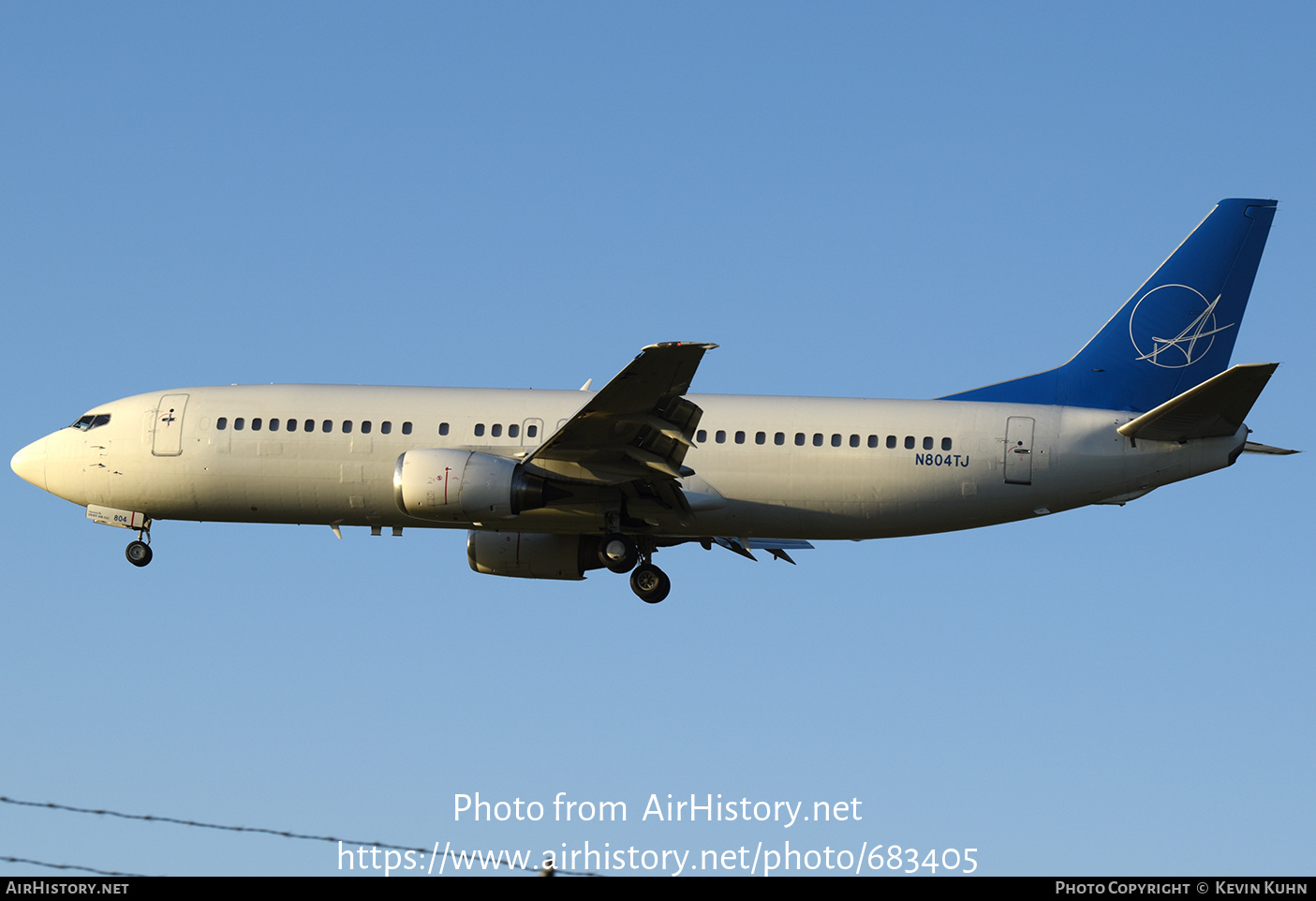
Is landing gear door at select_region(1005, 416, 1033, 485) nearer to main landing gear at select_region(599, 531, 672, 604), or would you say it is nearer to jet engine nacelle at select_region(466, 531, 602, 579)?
main landing gear at select_region(599, 531, 672, 604)

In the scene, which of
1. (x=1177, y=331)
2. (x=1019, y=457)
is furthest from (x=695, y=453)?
(x=1177, y=331)

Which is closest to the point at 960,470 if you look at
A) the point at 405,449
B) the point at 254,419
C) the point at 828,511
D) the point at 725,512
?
the point at 828,511

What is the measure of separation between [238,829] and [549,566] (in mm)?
21753

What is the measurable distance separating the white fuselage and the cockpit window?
61 centimetres

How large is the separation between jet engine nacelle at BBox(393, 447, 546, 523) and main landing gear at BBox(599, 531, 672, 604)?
105 inches

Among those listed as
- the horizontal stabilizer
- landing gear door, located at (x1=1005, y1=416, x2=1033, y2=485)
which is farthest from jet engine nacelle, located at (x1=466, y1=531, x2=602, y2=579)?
the horizontal stabilizer

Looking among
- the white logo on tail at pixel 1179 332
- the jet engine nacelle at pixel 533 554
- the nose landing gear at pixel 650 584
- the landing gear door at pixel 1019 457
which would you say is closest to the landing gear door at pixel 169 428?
the jet engine nacelle at pixel 533 554

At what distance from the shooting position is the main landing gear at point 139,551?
34.6 meters

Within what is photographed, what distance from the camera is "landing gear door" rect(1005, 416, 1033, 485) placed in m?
31.2

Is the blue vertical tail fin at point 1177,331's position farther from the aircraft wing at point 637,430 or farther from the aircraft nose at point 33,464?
the aircraft nose at point 33,464

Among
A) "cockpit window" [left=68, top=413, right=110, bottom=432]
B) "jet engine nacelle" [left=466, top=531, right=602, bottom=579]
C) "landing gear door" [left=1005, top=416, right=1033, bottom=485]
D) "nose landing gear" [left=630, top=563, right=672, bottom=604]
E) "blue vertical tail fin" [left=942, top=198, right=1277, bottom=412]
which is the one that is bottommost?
"nose landing gear" [left=630, top=563, right=672, bottom=604]

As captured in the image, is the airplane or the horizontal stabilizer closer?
the horizontal stabilizer

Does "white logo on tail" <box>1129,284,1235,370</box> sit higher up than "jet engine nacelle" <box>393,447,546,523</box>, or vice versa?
"white logo on tail" <box>1129,284,1235,370</box>

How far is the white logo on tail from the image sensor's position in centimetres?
3278
